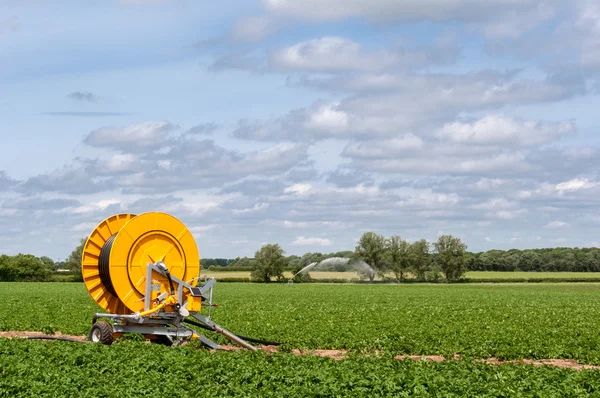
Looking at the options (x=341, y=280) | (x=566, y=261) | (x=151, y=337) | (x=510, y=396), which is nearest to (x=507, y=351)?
(x=510, y=396)

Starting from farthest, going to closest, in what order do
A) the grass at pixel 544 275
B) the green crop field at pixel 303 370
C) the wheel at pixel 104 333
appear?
the grass at pixel 544 275
the wheel at pixel 104 333
the green crop field at pixel 303 370

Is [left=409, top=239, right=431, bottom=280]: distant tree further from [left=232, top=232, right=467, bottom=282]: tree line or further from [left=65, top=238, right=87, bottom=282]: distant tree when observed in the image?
[left=65, top=238, right=87, bottom=282]: distant tree

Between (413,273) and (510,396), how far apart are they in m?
102

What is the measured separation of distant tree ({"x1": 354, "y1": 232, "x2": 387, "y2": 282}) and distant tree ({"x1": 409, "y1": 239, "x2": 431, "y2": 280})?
15.6 feet

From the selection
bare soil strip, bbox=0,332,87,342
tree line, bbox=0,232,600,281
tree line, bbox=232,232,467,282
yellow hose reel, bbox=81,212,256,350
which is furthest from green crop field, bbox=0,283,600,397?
tree line, bbox=232,232,467,282

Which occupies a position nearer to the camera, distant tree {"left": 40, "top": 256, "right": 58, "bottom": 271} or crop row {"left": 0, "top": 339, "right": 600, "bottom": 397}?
crop row {"left": 0, "top": 339, "right": 600, "bottom": 397}

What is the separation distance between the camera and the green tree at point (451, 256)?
11262cm

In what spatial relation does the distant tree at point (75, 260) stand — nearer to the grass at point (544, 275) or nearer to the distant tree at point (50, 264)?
the distant tree at point (50, 264)

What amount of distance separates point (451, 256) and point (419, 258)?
5494mm

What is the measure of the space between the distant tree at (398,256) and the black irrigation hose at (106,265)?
94341 millimetres

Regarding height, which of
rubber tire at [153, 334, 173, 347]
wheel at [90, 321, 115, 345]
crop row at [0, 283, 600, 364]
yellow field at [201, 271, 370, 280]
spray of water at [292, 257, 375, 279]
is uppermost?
spray of water at [292, 257, 375, 279]

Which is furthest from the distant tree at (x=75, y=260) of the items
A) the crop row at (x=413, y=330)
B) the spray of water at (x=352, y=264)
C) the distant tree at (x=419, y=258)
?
the crop row at (x=413, y=330)

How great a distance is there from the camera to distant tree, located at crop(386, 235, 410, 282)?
11119 centimetres

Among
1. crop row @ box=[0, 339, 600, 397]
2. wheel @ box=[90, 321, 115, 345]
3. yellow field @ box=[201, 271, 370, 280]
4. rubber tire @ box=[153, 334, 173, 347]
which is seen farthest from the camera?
yellow field @ box=[201, 271, 370, 280]
